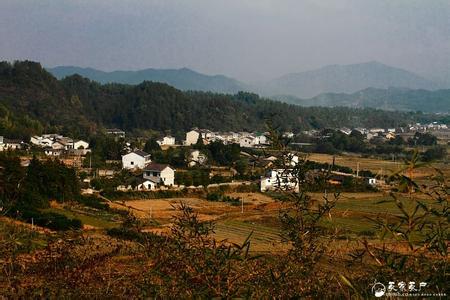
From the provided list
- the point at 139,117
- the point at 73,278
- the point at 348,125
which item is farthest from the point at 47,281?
the point at 348,125

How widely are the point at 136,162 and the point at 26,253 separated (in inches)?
1078

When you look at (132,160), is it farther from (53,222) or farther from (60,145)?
(53,222)

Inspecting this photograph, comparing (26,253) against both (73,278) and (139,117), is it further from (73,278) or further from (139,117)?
(139,117)

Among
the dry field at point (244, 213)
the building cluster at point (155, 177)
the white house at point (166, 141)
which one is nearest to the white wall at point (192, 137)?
the white house at point (166, 141)

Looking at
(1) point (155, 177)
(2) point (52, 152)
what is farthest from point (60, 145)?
(1) point (155, 177)

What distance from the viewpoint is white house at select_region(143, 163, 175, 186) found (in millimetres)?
24562

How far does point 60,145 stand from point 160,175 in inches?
554

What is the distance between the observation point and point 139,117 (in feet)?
196

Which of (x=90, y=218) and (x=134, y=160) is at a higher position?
Result: (x=134, y=160)

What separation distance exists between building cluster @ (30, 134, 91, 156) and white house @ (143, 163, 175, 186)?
10.3 meters

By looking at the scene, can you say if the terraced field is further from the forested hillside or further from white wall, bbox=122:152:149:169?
the forested hillside

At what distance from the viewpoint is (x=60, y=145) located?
36.1 metres

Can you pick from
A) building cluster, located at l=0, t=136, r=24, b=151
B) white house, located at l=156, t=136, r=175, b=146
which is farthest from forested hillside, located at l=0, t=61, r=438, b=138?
building cluster, located at l=0, t=136, r=24, b=151

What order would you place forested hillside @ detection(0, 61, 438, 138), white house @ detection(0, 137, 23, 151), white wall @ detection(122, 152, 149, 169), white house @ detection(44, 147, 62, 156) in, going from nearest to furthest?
white wall @ detection(122, 152, 149, 169)
white house @ detection(0, 137, 23, 151)
white house @ detection(44, 147, 62, 156)
forested hillside @ detection(0, 61, 438, 138)
